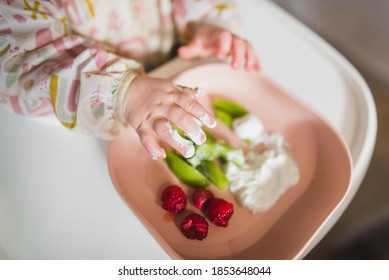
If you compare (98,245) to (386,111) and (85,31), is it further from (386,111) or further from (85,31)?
(386,111)

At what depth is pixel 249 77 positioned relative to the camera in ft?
2.14

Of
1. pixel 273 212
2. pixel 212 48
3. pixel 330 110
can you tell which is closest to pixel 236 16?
pixel 212 48

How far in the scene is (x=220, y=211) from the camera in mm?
544

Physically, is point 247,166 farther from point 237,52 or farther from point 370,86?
point 370,86

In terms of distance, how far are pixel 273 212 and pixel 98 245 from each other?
0.76 feet

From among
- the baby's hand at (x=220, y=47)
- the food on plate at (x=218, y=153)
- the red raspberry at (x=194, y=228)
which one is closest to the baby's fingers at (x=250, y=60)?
the baby's hand at (x=220, y=47)

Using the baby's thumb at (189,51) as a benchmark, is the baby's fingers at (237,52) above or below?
above

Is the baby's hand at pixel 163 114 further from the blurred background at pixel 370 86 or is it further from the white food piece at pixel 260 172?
the blurred background at pixel 370 86

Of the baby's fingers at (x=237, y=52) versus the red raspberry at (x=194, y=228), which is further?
the baby's fingers at (x=237, y=52)

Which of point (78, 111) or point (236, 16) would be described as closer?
point (78, 111)

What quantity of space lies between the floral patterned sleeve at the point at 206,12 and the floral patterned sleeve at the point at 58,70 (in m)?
Answer: 0.17

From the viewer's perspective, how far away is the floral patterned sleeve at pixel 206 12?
70 cm

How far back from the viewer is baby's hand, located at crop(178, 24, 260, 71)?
650 millimetres

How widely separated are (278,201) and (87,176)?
10.3 inches
